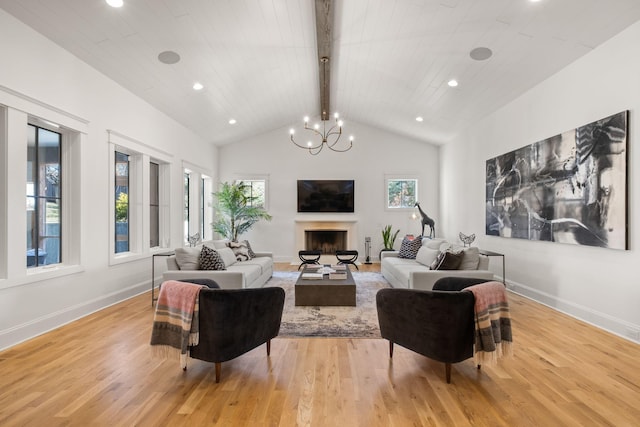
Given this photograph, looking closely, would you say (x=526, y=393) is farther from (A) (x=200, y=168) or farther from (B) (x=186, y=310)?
(A) (x=200, y=168)

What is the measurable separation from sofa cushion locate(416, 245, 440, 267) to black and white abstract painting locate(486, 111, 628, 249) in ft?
4.18

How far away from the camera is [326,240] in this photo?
366 inches

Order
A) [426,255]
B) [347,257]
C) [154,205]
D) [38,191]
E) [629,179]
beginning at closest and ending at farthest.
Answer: [629,179]
[38,191]
[426,255]
[154,205]
[347,257]

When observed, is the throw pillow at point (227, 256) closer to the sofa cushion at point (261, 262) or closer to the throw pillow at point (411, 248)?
the sofa cushion at point (261, 262)

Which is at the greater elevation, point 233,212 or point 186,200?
point 186,200

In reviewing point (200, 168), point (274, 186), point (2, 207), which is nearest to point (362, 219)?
point (274, 186)

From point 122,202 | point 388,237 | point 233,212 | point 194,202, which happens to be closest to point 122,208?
point 122,202

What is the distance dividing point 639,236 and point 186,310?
13.6ft

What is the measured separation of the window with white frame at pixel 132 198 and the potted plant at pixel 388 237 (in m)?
5.30

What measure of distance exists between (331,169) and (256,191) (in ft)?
6.84

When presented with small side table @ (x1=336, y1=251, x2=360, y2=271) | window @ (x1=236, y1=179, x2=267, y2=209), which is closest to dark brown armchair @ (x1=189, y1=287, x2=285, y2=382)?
small side table @ (x1=336, y1=251, x2=360, y2=271)

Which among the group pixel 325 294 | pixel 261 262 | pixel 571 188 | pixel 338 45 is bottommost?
pixel 325 294

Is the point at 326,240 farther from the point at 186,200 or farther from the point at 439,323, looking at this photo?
the point at 439,323

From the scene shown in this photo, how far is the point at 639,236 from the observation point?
134 inches
